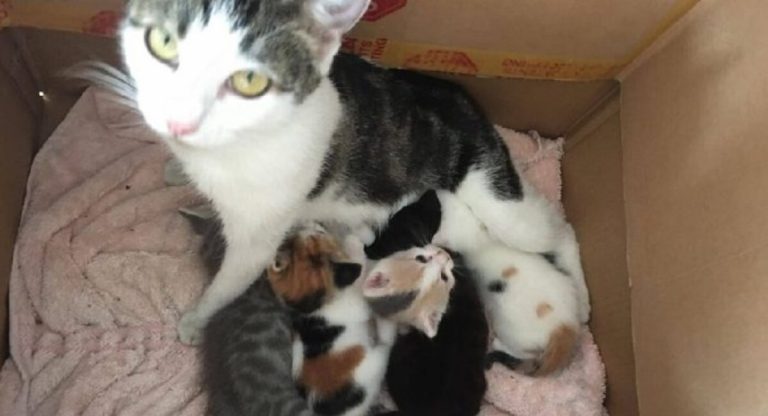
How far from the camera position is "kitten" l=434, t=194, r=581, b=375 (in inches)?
64.6

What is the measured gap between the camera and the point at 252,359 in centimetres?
149

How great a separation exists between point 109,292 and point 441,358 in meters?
0.66

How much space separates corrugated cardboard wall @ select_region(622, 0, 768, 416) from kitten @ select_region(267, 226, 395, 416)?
0.51m

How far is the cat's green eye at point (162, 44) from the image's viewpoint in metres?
1.14

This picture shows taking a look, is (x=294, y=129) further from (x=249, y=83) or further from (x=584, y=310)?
(x=584, y=310)

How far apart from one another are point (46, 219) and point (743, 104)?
50.7 inches

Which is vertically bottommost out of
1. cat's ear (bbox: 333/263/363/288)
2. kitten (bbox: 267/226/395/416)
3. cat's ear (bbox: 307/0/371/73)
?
kitten (bbox: 267/226/395/416)

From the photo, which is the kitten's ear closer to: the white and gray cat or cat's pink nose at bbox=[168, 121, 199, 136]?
the white and gray cat

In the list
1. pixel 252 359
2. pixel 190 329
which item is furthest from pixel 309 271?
pixel 190 329

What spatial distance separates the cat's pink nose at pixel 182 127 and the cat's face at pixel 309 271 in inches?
17.2

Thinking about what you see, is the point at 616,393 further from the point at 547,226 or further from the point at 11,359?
the point at 11,359

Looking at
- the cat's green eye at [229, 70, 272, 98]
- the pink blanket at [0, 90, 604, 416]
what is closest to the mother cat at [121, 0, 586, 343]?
the cat's green eye at [229, 70, 272, 98]

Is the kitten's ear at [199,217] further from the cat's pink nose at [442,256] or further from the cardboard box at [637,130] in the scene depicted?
the cat's pink nose at [442,256]

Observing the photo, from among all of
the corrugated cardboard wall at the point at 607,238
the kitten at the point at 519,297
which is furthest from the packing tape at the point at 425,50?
the kitten at the point at 519,297
